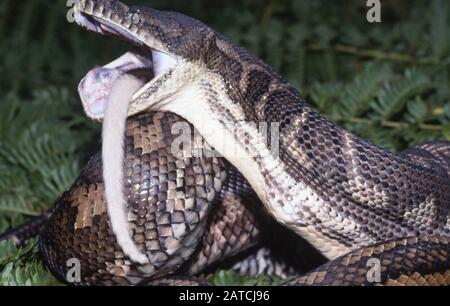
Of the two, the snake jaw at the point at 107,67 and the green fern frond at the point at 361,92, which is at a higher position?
the snake jaw at the point at 107,67

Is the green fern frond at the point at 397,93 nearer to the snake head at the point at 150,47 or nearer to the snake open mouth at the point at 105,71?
the snake head at the point at 150,47

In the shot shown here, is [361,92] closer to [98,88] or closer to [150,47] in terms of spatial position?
[150,47]

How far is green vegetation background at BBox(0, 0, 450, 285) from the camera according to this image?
3.29 m

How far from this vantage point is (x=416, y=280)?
2.01 metres

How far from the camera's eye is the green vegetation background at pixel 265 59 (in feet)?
10.8

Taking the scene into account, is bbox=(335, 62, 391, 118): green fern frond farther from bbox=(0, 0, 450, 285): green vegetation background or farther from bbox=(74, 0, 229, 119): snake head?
bbox=(74, 0, 229, 119): snake head

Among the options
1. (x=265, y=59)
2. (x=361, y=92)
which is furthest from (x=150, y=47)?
(x=265, y=59)

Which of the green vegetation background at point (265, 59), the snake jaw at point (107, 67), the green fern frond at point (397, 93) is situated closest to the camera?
the snake jaw at point (107, 67)

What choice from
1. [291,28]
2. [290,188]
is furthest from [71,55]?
[290,188]

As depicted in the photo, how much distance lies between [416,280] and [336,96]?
2048mm

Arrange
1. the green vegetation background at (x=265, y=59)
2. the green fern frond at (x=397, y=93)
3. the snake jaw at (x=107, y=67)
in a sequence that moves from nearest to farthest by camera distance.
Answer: the snake jaw at (x=107, y=67), the green vegetation background at (x=265, y=59), the green fern frond at (x=397, y=93)

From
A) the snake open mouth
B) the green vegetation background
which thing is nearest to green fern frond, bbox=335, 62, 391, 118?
the green vegetation background

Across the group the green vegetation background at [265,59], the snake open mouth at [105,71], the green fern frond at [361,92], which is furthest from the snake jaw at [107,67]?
the green fern frond at [361,92]
